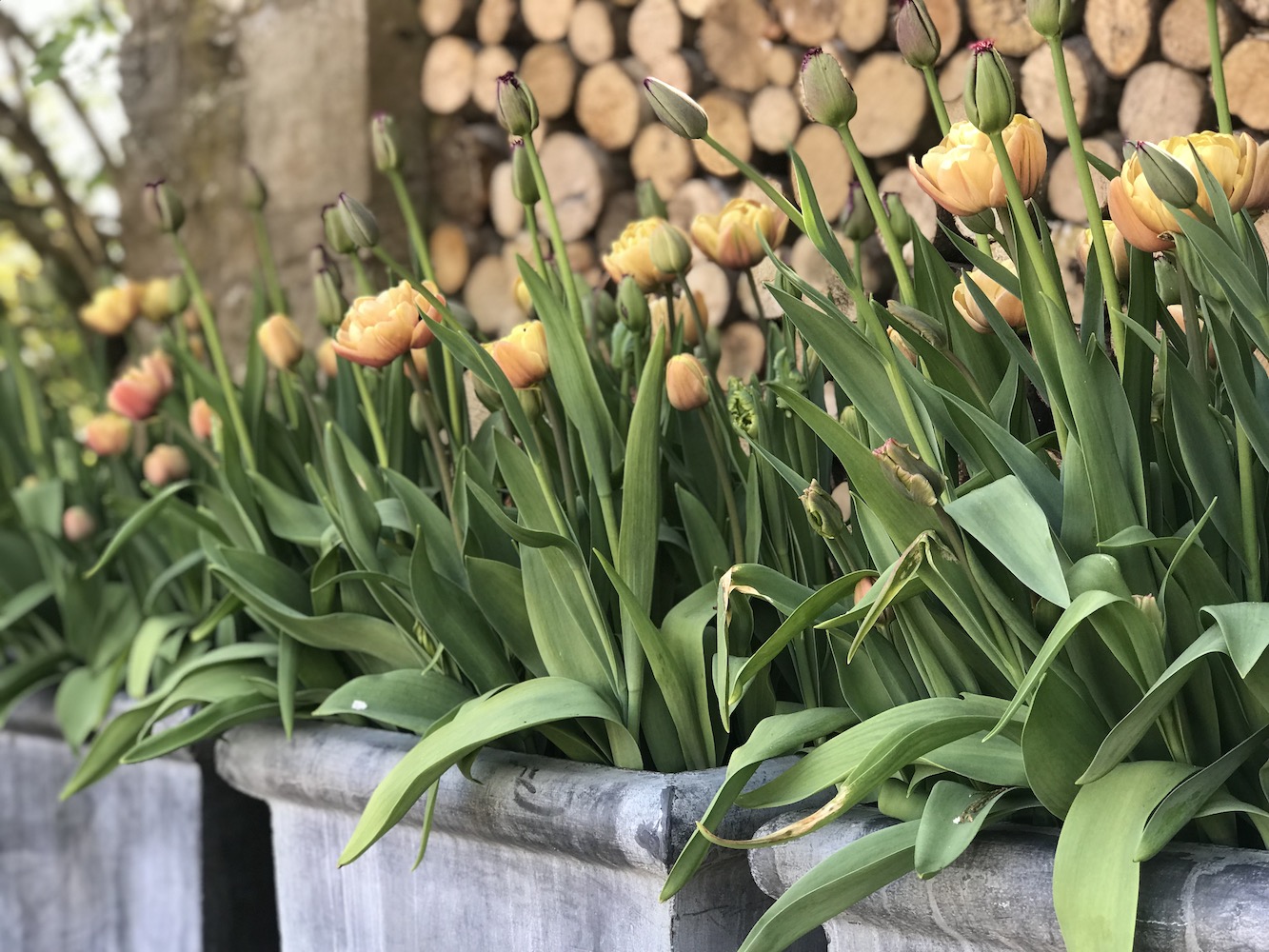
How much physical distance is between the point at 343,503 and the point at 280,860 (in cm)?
32

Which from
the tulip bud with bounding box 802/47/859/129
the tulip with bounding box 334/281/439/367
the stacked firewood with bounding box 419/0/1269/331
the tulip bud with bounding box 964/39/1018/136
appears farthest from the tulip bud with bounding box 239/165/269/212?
the tulip bud with bounding box 964/39/1018/136

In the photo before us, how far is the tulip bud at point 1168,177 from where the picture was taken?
541 mm

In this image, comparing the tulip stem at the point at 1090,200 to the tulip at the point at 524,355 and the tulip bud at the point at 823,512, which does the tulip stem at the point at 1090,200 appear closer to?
the tulip bud at the point at 823,512

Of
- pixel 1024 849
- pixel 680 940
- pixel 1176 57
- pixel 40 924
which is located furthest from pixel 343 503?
pixel 1176 57

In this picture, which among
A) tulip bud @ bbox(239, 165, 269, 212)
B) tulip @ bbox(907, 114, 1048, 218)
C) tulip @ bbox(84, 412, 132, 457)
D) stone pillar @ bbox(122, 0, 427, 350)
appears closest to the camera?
tulip @ bbox(907, 114, 1048, 218)

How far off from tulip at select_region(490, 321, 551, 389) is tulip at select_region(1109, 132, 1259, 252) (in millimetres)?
369

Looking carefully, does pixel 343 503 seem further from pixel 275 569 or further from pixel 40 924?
pixel 40 924

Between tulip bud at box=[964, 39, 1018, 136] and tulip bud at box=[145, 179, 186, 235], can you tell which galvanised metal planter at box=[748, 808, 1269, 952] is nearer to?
tulip bud at box=[964, 39, 1018, 136]

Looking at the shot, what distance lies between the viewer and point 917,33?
2.11ft

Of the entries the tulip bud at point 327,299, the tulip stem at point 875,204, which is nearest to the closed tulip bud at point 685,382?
the tulip stem at point 875,204

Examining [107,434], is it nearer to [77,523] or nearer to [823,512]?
[77,523]

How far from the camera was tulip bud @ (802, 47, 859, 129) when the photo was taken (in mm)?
662

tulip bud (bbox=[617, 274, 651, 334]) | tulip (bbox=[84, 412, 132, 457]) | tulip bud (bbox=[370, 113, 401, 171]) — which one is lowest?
tulip (bbox=[84, 412, 132, 457])

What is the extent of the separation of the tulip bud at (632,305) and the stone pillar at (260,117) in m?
1.00
